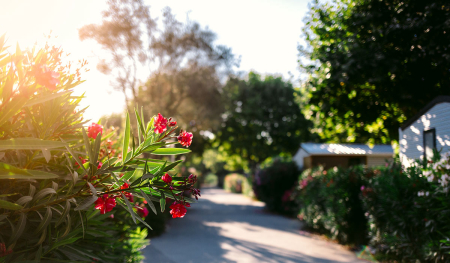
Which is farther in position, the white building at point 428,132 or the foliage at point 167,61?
the foliage at point 167,61

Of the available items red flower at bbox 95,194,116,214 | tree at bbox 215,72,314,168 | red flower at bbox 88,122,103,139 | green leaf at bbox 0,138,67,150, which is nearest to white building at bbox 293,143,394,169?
tree at bbox 215,72,314,168

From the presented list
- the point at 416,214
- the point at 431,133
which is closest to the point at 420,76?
the point at 431,133

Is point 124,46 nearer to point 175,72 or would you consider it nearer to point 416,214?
point 175,72

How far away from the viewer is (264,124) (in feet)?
98.6

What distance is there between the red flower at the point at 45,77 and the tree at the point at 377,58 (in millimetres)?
8773

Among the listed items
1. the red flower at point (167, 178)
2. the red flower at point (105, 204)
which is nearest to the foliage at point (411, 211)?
the red flower at point (167, 178)

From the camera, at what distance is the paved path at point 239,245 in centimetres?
794

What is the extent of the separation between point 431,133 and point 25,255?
28.0ft

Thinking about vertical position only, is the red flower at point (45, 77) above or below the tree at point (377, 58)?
below

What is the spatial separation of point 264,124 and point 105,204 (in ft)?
93.1

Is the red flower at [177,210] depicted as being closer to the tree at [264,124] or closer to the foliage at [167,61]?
the foliage at [167,61]

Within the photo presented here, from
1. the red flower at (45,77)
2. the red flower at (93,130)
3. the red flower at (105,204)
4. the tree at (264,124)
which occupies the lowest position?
the red flower at (105,204)

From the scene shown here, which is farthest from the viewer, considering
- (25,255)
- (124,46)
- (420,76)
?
(124,46)

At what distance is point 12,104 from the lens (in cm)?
193
